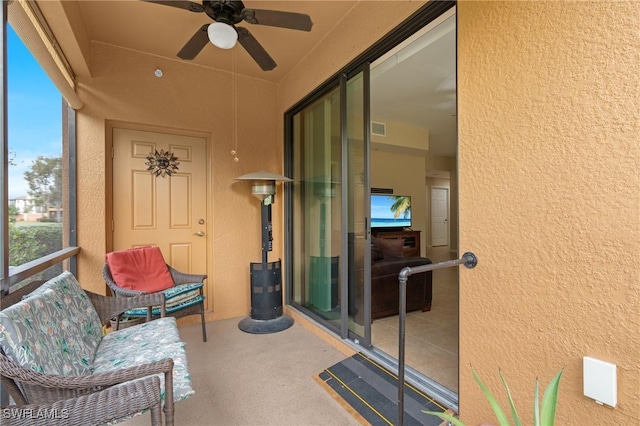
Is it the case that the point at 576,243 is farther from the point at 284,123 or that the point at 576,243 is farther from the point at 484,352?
the point at 284,123

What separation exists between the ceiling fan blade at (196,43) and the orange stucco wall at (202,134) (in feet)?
3.46

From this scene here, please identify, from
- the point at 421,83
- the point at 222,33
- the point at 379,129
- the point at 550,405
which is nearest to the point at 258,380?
the point at 550,405

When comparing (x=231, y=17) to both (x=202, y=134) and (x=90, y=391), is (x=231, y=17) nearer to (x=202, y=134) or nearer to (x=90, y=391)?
(x=202, y=134)

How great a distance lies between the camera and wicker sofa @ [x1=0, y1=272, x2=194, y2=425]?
1.06 m

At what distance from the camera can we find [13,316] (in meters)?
1.10

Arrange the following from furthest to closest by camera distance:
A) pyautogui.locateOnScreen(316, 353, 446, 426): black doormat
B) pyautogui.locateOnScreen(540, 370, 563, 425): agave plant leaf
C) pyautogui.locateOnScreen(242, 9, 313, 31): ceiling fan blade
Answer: pyautogui.locateOnScreen(242, 9, 313, 31): ceiling fan blade < pyautogui.locateOnScreen(316, 353, 446, 426): black doormat < pyautogui.locateOnScreen(540, 370, 563, 425): agave plant leaf

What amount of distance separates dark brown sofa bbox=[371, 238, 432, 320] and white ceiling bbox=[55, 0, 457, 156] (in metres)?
1.82

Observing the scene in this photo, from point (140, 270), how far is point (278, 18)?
241cm

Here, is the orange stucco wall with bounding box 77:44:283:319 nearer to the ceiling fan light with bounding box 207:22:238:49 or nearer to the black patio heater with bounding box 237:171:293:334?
the black patio heater with bounding box 237:171:293:334

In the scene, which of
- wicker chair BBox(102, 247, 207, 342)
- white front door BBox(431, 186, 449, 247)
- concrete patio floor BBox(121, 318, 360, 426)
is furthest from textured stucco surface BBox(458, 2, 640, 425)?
white front door BBox(431, 186, 449, 247)

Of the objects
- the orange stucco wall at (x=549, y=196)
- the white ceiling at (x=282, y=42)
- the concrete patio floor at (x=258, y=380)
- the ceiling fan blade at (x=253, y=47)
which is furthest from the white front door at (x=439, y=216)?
the orange stucco wall at (x=549, y=196)

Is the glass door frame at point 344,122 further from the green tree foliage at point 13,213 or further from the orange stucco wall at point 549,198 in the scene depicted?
the green tree foliage at point 13,213

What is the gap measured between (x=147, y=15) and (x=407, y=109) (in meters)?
3.29

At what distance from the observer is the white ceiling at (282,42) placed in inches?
92.8
